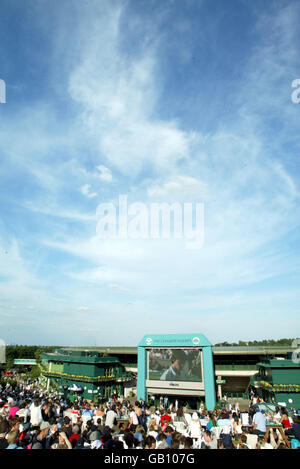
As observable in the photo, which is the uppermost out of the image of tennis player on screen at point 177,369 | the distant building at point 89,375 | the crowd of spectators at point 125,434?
the crowd of spectators at point 125,434

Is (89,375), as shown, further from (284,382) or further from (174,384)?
(284,382)

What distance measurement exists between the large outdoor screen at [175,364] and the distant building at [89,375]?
929cm

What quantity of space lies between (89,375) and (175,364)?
46.7ft

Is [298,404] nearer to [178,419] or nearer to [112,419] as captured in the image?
[178,419]

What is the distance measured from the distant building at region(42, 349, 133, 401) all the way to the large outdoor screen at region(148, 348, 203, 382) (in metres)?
9.29

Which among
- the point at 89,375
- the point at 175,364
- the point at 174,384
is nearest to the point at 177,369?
the point at 175,364

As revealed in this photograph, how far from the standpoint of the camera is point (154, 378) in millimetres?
35469

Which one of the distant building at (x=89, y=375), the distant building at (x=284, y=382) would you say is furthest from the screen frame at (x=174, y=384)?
the distant building at (x=89, y=375)

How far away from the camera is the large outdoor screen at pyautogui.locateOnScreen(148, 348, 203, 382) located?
3398 centimetres

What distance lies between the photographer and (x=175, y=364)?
115 feet

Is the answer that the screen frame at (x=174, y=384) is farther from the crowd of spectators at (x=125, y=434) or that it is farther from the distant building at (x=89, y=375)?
the crowd of spectators at (x=125, y=434)

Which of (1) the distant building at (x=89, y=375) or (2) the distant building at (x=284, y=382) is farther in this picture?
(1) the distant building at (x=89, y=375)

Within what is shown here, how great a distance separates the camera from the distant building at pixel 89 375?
39281 mm
